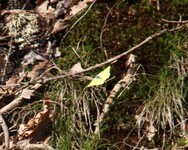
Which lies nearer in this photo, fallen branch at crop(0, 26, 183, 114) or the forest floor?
the forest floor

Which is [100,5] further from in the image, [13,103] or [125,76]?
[13,103]

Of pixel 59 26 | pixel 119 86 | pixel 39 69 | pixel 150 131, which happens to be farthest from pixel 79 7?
pixel 150 131

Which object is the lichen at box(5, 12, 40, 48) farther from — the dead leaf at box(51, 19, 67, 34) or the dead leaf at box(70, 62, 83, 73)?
the dead leaf at box(70, 62, 83, 73)

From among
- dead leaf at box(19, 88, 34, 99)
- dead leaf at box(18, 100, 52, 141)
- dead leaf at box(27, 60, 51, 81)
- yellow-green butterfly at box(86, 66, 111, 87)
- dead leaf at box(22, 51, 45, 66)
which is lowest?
dead leaf at box(18, 100, 52, 141)

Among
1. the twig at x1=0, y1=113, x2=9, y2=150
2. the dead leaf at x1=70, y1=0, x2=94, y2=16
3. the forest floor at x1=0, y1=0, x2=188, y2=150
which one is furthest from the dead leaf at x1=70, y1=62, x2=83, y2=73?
the twig at x1=0, y1=113, x2=9, y2=150

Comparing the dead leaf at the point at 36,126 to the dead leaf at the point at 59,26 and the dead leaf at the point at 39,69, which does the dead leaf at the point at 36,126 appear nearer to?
the dead leaf at the point at 39,69

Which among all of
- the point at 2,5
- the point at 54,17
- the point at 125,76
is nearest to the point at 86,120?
the point at 125,76

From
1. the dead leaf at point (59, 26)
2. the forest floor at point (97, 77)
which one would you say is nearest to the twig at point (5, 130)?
the forest floor at point (97, 77)

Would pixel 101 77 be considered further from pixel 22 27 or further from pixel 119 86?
pixel 22 27
